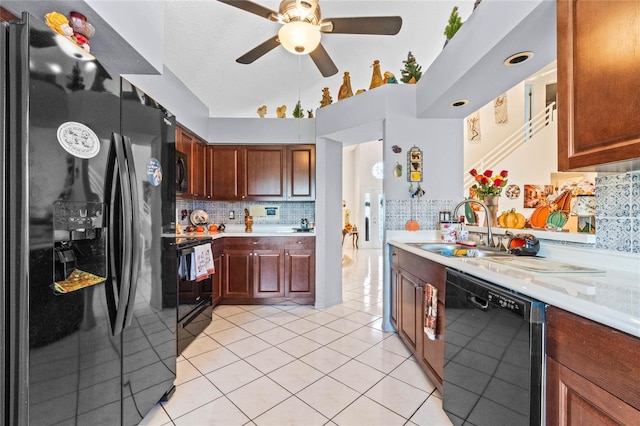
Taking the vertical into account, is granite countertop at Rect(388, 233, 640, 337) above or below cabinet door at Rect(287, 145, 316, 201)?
below

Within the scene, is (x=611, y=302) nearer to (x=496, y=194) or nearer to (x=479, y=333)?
(x=479, y=333)

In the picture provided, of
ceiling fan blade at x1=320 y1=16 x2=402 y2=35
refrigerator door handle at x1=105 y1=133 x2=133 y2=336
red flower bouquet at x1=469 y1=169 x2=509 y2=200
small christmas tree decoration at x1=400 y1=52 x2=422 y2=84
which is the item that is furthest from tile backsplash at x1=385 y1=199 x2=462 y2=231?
refrigerator door handle at x1=105 y1=133 x2=133 y2=336

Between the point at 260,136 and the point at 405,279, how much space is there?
8.72 feet

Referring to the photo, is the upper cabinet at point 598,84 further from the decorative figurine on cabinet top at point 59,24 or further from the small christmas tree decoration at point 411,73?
the decorative figurine on cabinet top at point 59,24

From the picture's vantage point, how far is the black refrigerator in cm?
94

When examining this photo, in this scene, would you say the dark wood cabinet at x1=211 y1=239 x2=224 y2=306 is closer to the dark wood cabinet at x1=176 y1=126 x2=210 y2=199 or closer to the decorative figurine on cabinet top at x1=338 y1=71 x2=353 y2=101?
the dark wood cabinet at x1=176 y1=126 x2=210 y2=199

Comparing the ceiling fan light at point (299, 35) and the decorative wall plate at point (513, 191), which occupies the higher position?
the ceiling fan light at point (299, 35)

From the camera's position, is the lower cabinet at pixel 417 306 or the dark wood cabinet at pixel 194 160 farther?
the dark wood cabinet at pixel 194 160

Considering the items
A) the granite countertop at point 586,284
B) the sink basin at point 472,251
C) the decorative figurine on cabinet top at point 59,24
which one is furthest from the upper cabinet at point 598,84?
the decorative figurine on cabinet top at point 59,24

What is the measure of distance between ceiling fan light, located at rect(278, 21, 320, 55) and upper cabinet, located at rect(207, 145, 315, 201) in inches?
72.6

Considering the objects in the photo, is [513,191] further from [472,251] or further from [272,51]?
[272,51]

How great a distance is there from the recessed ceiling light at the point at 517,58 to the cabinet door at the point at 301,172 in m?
2.39

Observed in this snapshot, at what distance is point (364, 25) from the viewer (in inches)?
83.0

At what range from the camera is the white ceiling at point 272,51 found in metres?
2.57
